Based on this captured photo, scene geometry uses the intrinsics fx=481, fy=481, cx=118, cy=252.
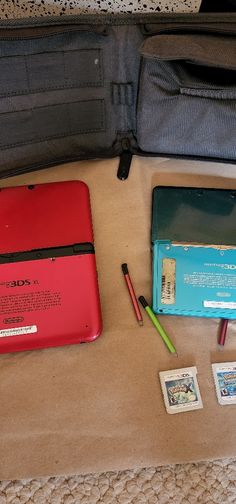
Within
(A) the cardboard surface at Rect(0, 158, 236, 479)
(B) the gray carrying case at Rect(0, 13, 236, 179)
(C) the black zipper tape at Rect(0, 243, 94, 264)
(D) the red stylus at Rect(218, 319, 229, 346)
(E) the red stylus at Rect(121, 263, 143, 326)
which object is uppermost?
(B) the gray carrying case at Rect(0, 13, 236, 179)

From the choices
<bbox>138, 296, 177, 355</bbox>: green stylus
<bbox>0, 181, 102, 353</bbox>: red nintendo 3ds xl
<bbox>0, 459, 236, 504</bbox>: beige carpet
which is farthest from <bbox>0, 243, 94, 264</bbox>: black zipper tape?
<bbox>0, 459, 236, 504</bbox>: beige carpet

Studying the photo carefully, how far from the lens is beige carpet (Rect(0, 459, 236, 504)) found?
729 millimetres

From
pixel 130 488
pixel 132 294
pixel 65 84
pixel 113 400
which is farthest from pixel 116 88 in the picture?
pixel 130 488

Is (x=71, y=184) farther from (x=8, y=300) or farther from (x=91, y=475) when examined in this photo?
(x=91, y=475)

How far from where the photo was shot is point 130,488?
0.74m

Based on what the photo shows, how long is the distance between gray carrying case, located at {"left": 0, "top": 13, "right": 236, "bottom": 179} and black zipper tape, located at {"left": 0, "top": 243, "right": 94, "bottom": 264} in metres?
0.18

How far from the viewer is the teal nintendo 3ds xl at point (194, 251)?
2.50 feet

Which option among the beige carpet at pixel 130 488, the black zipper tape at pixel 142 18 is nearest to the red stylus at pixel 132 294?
the beige carpet at pixel 130 488

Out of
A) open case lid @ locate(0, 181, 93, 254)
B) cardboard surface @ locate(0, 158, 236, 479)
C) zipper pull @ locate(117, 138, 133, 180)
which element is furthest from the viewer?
zipper pull @ locate(117, 138, 133, 180)

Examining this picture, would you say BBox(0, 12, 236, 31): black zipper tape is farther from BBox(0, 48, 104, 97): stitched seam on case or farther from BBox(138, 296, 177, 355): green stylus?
BBox(138, 296, 177, 355): green stylus

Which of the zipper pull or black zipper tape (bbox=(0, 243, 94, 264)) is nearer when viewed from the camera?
black zipper tape (bbox=(0, 243, 94, 264))

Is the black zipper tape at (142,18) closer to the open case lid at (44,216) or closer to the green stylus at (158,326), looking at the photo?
the open case lid at (44,216)

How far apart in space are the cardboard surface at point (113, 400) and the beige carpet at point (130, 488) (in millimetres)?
72

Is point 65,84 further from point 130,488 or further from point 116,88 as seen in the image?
point 130,488
